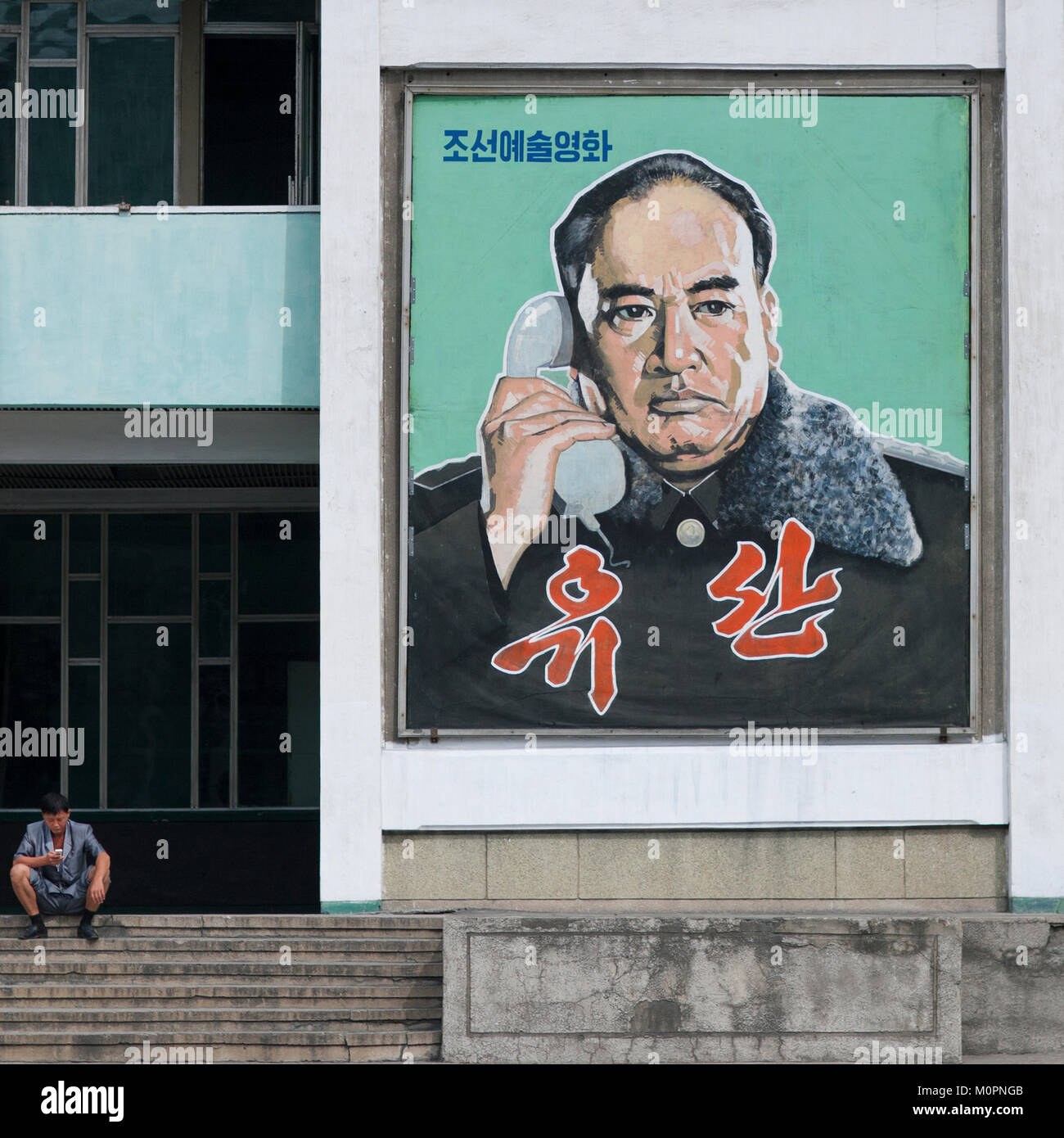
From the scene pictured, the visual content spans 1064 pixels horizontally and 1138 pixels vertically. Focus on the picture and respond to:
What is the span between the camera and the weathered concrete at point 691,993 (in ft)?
36.1

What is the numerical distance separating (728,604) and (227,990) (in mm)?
4883

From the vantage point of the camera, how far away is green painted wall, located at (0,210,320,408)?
13.0 m

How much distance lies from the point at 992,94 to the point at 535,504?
198 inches

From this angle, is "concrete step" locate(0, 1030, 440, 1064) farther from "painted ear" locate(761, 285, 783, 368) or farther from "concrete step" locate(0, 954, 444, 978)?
"painted ear" locate(761, 285, 783, 368)

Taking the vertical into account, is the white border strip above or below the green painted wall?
below

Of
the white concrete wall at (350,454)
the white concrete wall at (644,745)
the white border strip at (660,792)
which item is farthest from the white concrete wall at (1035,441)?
the white concrete wall at (350,454)

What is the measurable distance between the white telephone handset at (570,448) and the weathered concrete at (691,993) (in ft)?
11.3

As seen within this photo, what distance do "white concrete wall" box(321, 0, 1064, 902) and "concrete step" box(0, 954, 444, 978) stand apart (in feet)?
2.61

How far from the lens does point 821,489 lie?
12695 mm

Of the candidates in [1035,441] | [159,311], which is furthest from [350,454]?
[1035,441]

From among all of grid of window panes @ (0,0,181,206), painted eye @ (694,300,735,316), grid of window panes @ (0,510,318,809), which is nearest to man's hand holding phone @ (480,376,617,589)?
painted eye @ (694,300,735,316)

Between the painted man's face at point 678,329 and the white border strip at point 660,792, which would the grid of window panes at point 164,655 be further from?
the painted man's face at point 678,329

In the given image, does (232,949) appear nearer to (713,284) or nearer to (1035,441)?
(713,284)

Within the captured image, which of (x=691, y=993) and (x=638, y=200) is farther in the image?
(x=638, y=200)
